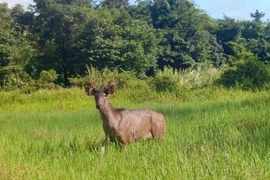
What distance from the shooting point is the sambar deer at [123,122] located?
6.76 meters

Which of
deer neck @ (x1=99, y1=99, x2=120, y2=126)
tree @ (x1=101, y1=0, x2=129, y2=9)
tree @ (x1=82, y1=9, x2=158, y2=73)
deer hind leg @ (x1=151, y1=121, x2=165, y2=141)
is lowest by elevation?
deer hind leg @ (x1=151, y1=121, x2=165, y2=141)

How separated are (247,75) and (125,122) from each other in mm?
15241

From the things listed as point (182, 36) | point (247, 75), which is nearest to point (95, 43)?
point (182, 36)

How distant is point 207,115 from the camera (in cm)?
909

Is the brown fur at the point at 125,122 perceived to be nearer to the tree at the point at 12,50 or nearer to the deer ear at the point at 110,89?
the deer ear at the point at 110,89

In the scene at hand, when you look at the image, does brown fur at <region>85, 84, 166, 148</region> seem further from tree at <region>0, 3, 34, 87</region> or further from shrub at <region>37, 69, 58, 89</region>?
tree at <region>0, 3, 34, 87</region>

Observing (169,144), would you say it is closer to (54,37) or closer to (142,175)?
(142,175)

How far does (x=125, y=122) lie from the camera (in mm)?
6898

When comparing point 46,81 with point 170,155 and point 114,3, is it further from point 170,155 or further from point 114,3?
point 114,3

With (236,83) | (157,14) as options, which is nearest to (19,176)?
(236,83)

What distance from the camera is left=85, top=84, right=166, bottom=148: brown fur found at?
6762 mm

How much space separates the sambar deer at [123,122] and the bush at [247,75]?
13.7 metres

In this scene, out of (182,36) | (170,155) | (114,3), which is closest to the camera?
(170,155)

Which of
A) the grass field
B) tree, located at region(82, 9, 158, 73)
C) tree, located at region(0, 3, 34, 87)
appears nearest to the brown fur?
the grass field
